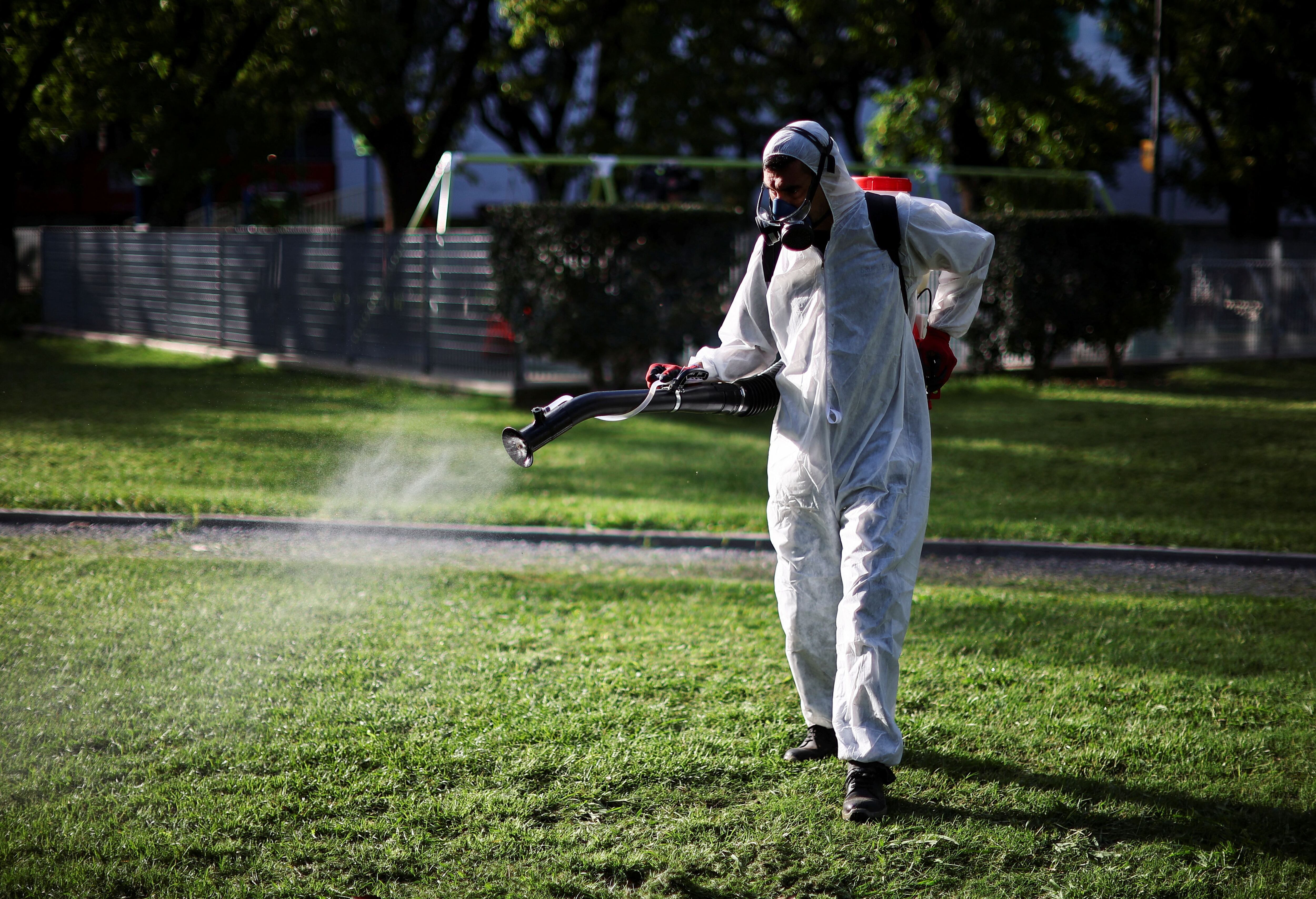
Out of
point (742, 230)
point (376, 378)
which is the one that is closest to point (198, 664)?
point (742, 230)

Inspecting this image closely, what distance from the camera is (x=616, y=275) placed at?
13.2 m

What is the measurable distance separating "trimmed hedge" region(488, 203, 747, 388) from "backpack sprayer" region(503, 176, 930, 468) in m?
9.23

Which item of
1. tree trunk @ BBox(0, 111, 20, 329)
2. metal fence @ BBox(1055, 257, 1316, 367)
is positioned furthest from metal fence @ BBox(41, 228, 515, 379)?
metal fence @ BBox(1055, 257, 1316, 367)

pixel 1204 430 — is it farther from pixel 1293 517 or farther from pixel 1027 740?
pixel 1027 740

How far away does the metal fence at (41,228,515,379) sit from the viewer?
14477 millimetres

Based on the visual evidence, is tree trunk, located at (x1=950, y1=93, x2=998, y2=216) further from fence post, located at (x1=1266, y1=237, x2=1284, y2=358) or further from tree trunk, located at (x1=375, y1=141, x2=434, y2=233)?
tree trunk, located at (x1=375, y1=141, x2=434, y2=233)

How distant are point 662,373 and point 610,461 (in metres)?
6.15

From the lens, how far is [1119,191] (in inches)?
1457

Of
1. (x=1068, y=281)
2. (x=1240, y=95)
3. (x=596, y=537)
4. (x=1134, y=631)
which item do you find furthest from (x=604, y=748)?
(x=1240, y=95)

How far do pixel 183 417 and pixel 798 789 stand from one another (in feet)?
31.7

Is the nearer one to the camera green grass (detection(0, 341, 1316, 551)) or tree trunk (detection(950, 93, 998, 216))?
green grass (detection(0, 341, 1316, 551))

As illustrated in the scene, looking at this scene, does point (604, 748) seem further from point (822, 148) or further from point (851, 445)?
point (822, 148)

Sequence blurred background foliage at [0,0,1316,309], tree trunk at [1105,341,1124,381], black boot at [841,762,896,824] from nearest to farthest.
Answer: black boot at [841,762,896,824]
tree trunk at [1105,341,1124,381]
blurred background foliage at [0,0,1316,309]

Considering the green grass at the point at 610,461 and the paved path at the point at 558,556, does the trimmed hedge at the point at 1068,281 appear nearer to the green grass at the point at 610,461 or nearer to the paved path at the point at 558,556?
the green grass at the point at 610,461
